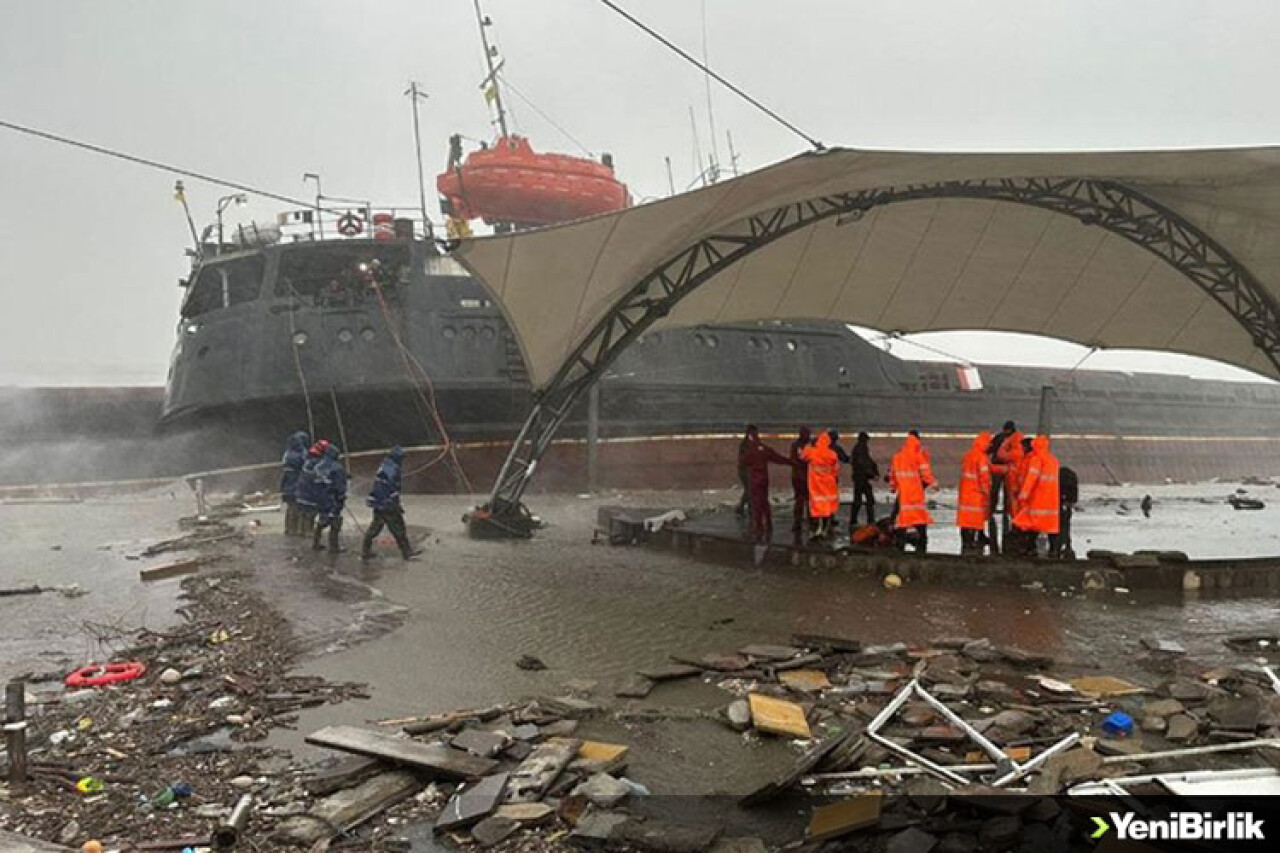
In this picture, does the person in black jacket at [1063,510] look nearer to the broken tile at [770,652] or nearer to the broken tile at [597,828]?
the broken tile at [770,652]

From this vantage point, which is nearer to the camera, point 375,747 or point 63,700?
point 375,747

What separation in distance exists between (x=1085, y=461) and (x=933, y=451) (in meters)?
8.39

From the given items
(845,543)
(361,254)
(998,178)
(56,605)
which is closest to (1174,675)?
(845,543)

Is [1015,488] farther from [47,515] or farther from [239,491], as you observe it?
[47,515]

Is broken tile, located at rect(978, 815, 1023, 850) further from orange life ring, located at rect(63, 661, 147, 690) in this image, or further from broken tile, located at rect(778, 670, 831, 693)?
orange life ring, located at rect(63, 661, 147, 690)

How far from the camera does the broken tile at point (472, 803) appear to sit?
3232 mm

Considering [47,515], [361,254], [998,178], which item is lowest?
[47,515]

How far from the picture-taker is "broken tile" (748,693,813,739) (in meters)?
4.25

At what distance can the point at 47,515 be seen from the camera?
1678cm

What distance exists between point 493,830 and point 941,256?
11.6m

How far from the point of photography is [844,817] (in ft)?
10.1

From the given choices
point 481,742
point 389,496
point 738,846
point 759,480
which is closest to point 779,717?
point 738,846

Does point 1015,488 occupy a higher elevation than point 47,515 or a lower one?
higher

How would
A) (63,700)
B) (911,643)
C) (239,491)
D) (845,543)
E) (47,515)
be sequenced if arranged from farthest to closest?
1. (239,491)
2. (47,515)
3. (845,543)
4. (911,643)
5. (63,700)
